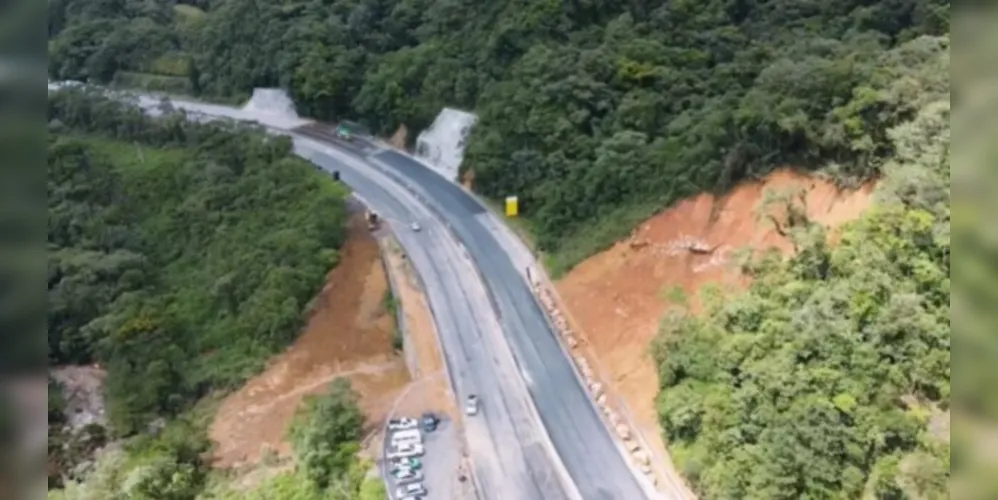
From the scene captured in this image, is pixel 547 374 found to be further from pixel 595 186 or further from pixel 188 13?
pixel 188 13

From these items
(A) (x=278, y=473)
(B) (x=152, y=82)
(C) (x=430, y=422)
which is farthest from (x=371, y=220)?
(B) (x=152, y=82)

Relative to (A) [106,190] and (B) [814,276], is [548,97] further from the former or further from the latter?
(A) [106,190]

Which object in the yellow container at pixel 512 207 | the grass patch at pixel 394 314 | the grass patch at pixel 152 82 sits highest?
the grass patch at pixel 152 82

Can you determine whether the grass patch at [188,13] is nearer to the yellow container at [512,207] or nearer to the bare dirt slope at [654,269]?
the yellow container at [512,207]

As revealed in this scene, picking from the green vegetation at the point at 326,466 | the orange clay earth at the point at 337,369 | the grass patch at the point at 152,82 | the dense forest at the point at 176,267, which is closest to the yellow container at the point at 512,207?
the orange clay earth at the point at 337,369

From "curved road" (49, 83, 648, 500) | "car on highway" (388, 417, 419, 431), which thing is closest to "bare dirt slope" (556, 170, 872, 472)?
"curved road" (49, 83, 648, 500)

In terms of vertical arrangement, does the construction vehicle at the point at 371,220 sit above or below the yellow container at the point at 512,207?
below

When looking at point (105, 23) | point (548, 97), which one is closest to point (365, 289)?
point (548, 97)
